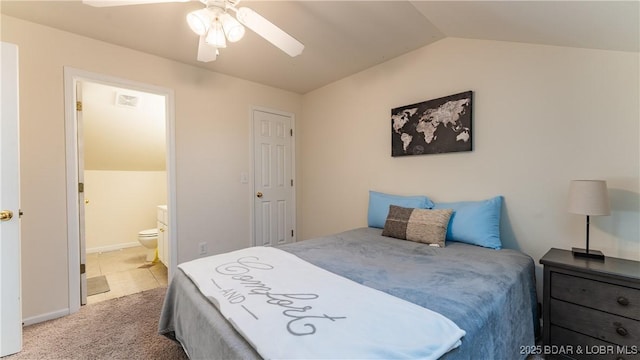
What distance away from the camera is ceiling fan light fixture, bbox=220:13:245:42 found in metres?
1.49

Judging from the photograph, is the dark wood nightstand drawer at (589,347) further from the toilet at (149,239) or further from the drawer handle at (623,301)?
the toilet at (149,239)

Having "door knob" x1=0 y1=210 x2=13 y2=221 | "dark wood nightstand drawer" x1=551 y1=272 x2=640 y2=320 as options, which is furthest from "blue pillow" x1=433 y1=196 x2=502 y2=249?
"door knob" x1=0 y1=210 x2=13 y2=221

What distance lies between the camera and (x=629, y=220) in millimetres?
1618

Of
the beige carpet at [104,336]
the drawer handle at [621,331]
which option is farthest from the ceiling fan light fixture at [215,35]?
the drawer handle at [621,331]

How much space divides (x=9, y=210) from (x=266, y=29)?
198 centimetres

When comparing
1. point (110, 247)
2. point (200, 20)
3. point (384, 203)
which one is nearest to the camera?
point (200, 20)

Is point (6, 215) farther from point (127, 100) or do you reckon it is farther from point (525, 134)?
point (525, 134)

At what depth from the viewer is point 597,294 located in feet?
4.64

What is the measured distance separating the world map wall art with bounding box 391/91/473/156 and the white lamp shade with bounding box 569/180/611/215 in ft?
2.63

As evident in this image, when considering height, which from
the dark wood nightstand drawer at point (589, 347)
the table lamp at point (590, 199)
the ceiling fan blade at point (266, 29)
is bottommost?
the dark wood nightstand drawer at point (589, 347)

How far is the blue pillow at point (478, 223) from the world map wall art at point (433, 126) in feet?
1.65

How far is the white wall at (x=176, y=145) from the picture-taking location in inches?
81.3

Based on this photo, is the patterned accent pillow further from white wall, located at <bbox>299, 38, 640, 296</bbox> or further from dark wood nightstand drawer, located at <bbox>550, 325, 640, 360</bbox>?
dark wood nightstand drawer, located at <bbox>550, 325, 640, 360</bbox>

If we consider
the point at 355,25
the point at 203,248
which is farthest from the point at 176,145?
the point at 355,25
